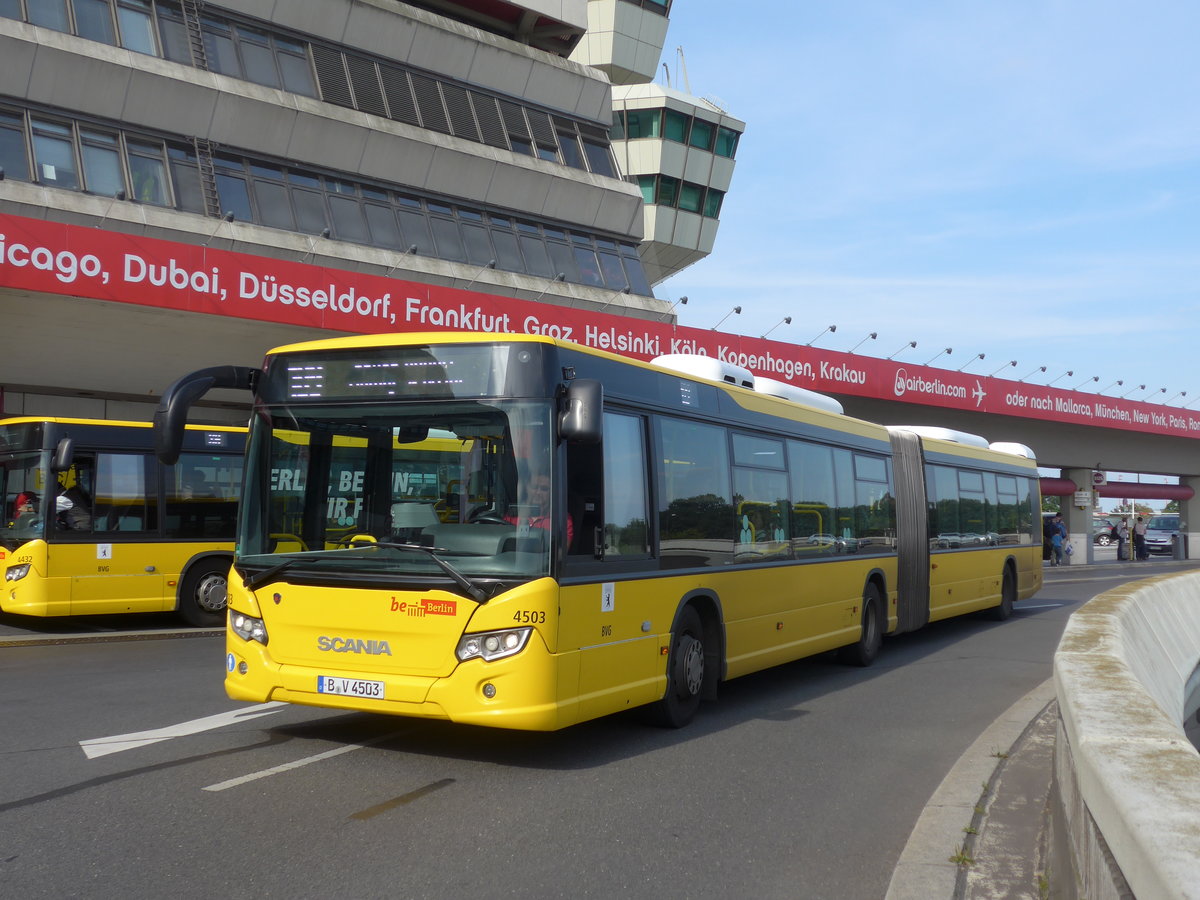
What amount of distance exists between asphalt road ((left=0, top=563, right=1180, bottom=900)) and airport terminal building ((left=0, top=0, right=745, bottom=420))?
8614 mm

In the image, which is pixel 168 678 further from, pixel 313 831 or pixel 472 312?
pixel 472 312

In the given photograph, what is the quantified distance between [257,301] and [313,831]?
44.6ft

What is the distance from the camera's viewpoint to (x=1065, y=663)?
5711 mm

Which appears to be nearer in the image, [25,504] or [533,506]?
[533,506]

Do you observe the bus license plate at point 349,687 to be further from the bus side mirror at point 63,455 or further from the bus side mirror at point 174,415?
the bus side mirror at point 63,455

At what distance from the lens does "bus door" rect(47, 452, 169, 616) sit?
46.6 ft

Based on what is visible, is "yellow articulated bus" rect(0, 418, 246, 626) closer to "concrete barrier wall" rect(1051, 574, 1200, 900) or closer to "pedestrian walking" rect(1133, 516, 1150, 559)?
"concrete barrier wall" rect(1051, 574, 1200, 900)

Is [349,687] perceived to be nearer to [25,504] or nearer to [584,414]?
[584,414]

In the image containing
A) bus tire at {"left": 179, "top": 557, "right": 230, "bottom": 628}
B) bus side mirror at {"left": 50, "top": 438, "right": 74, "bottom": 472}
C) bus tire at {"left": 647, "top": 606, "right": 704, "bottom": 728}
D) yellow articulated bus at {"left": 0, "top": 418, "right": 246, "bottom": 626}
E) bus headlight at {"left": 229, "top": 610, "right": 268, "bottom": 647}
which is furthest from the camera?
bus tire at {"left": 179, "top": 557, "right": 230, "bottom": 628}

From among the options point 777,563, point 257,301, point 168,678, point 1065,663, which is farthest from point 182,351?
point 1065,663

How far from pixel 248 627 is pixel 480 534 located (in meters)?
1.76

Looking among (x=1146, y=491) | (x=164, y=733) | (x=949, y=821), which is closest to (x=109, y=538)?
(x=164, y=733)

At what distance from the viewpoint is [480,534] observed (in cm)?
695

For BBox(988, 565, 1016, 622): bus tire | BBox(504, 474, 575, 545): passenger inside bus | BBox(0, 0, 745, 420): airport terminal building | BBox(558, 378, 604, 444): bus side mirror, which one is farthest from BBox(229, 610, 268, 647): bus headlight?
BBox(988, 565, 1016, 622): bus tire
